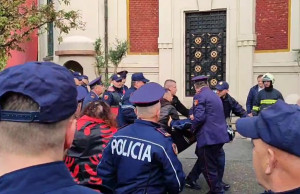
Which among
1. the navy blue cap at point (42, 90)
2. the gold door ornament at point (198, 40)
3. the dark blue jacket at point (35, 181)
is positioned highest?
the gold door ornament at point (198, 40)

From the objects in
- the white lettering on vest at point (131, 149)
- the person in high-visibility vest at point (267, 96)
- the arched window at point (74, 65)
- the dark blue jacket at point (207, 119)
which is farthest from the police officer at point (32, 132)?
the arched window at point (74, 65)

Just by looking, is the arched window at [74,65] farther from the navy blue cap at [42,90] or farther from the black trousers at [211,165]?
the navy blue cap at [42,90]

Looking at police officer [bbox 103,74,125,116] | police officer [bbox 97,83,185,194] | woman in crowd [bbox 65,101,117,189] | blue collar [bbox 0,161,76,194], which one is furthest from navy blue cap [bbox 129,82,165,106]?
→ police officer [bbox 103,74,125,116]

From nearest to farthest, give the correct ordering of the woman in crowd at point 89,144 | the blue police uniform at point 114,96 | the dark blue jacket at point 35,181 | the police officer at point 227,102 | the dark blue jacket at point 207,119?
the dark blue jacket at point 35,181, the woman in crowd at point 89,144, the dark blue jacket at point 207,119, the police officer at point 227,102, the blue police uniform at point 114,96

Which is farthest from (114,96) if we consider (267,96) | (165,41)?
(165,41)

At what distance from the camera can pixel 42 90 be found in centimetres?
138

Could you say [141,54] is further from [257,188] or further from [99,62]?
[257,188]

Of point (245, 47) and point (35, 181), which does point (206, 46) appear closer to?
point (245, 47)

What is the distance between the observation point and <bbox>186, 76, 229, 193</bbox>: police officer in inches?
250

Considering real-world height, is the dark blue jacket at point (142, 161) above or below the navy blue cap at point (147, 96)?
below

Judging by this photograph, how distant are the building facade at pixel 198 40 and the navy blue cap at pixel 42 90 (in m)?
12.3

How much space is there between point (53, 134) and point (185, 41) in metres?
13.5

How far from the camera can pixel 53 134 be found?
1419mm

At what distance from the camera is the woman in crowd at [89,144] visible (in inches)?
144
